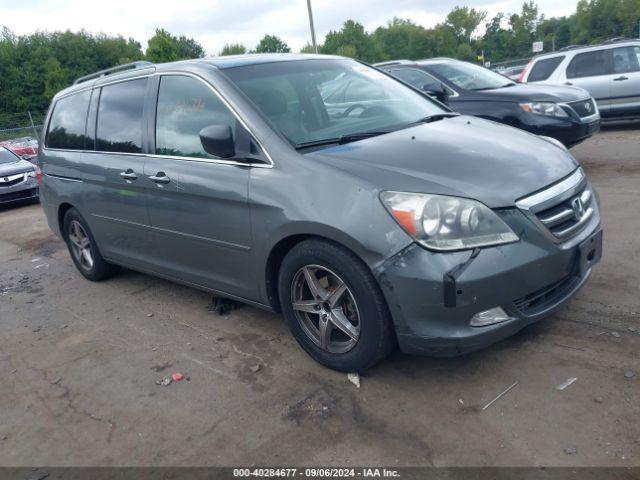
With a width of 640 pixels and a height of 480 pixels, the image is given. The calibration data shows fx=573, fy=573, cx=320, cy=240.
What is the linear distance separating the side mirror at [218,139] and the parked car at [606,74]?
957cm

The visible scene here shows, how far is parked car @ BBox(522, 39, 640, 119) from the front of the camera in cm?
1099

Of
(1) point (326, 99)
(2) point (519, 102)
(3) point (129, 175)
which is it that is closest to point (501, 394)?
(1) point (326, 99)

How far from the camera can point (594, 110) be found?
25.9 feet

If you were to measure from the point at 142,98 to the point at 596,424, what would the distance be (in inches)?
144

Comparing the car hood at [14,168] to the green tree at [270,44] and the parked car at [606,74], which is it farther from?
the green tree at [270,44]

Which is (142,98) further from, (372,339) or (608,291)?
(608,291)

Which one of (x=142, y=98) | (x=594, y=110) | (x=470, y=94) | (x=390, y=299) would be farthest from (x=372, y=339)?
(x=594, y=110)

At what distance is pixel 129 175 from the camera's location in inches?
170

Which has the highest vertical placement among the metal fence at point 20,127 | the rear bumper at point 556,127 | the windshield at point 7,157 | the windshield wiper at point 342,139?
the windshield wiper at point 342,139

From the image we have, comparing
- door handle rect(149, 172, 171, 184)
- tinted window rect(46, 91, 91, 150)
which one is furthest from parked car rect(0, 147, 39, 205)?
door handle rect(149, 172, 171, 184)

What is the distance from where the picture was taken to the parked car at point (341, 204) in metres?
2.79

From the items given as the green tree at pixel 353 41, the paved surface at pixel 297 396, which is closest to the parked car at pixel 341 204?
the paved surface at pixel 297 396

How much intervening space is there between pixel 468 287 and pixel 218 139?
5.44 ft

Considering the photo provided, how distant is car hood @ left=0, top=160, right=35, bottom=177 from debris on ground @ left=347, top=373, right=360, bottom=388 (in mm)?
11045
